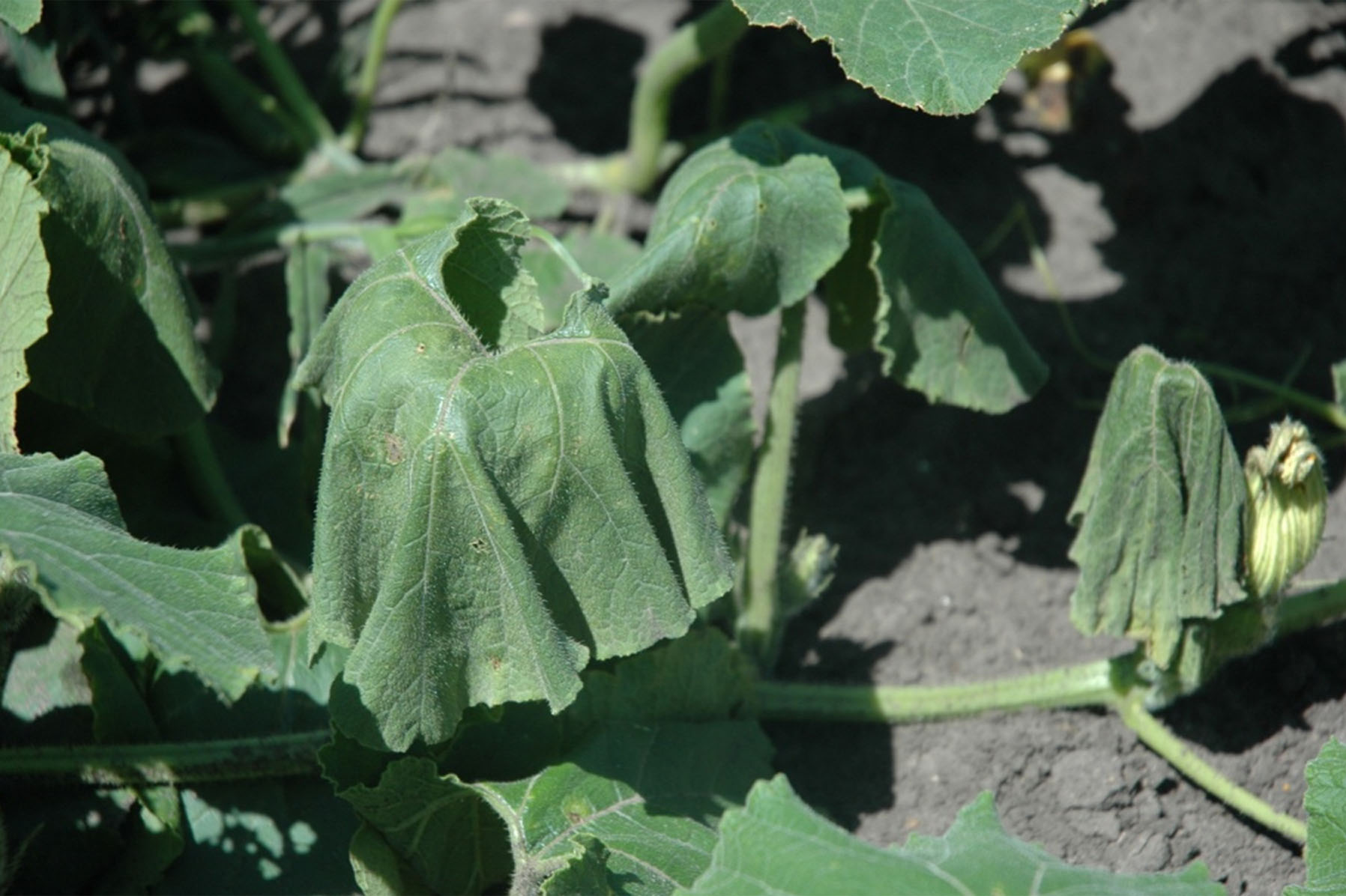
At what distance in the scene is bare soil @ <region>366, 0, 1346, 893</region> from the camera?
9.08ft

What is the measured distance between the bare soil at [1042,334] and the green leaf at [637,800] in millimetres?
348

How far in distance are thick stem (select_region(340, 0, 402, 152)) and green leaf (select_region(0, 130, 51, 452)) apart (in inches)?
62.5

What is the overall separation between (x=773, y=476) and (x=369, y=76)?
5.92ft

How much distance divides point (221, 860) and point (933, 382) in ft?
5.28

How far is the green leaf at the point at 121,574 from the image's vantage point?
73.6 inches

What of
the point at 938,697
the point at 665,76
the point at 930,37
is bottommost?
the point at 938,697

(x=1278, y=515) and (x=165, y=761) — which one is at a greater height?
(x=1278, y=515)

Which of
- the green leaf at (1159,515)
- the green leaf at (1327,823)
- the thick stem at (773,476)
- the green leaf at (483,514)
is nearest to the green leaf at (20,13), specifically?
the green leaf at (483,514)

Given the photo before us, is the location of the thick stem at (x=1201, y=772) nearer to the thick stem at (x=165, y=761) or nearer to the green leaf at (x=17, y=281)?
the thick stem at (x=165, y=761)

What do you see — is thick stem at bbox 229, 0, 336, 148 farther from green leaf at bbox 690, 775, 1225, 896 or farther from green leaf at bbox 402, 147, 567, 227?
green leaf at bbox 690, 775, 1225, 896

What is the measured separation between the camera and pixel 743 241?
8.39 ft

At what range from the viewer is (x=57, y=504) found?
2.02 m

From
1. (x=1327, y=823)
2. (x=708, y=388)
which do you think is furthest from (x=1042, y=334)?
(x=1327, y=823)

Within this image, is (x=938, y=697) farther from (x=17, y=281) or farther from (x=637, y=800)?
(x=17, y=281)
